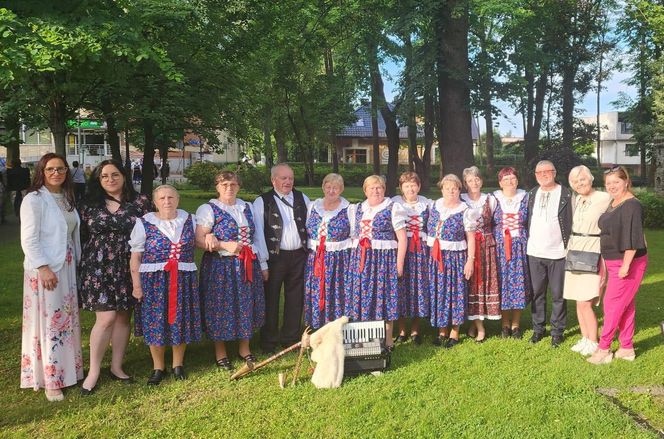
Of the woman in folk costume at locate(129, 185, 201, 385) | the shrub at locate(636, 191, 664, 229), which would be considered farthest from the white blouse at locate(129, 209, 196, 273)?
the shrub at locate(636, 191, 664, 229)

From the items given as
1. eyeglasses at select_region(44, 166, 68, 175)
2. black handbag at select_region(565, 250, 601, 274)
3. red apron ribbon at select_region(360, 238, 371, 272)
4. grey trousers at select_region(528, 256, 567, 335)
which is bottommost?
grey trousers at select_region(528, 256, 567, 335)

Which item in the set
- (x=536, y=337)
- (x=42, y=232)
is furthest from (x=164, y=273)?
(x=536, y=337)

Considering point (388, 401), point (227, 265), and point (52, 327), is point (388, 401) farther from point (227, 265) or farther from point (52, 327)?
point (52, 327)

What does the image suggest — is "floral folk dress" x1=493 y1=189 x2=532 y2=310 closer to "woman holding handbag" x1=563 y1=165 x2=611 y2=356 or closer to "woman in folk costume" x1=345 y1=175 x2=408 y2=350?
"woman holding handbag" x1=563 y1=165 x2=611 y2=356

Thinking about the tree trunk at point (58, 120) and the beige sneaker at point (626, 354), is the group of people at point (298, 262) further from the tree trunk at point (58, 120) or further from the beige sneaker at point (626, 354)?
the tree trunk at point (58, 120)

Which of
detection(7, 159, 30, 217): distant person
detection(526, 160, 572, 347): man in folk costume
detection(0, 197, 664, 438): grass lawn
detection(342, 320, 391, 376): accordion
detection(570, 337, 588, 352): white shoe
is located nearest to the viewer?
detection(0, 197, 664, 438): grass lawn

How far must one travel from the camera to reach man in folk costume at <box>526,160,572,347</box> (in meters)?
5.49

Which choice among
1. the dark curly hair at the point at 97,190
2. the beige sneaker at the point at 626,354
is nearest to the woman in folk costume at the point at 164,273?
the dark curly hair at the point at 97,190

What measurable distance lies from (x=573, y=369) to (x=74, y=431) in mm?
3989

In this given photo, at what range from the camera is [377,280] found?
5.31 meters

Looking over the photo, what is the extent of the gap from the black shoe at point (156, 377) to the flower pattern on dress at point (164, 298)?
0.28 meters

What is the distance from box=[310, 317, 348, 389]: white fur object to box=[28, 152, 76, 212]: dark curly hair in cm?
221

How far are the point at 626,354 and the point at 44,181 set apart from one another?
17.0 feet

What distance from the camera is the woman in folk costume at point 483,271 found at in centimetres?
570
